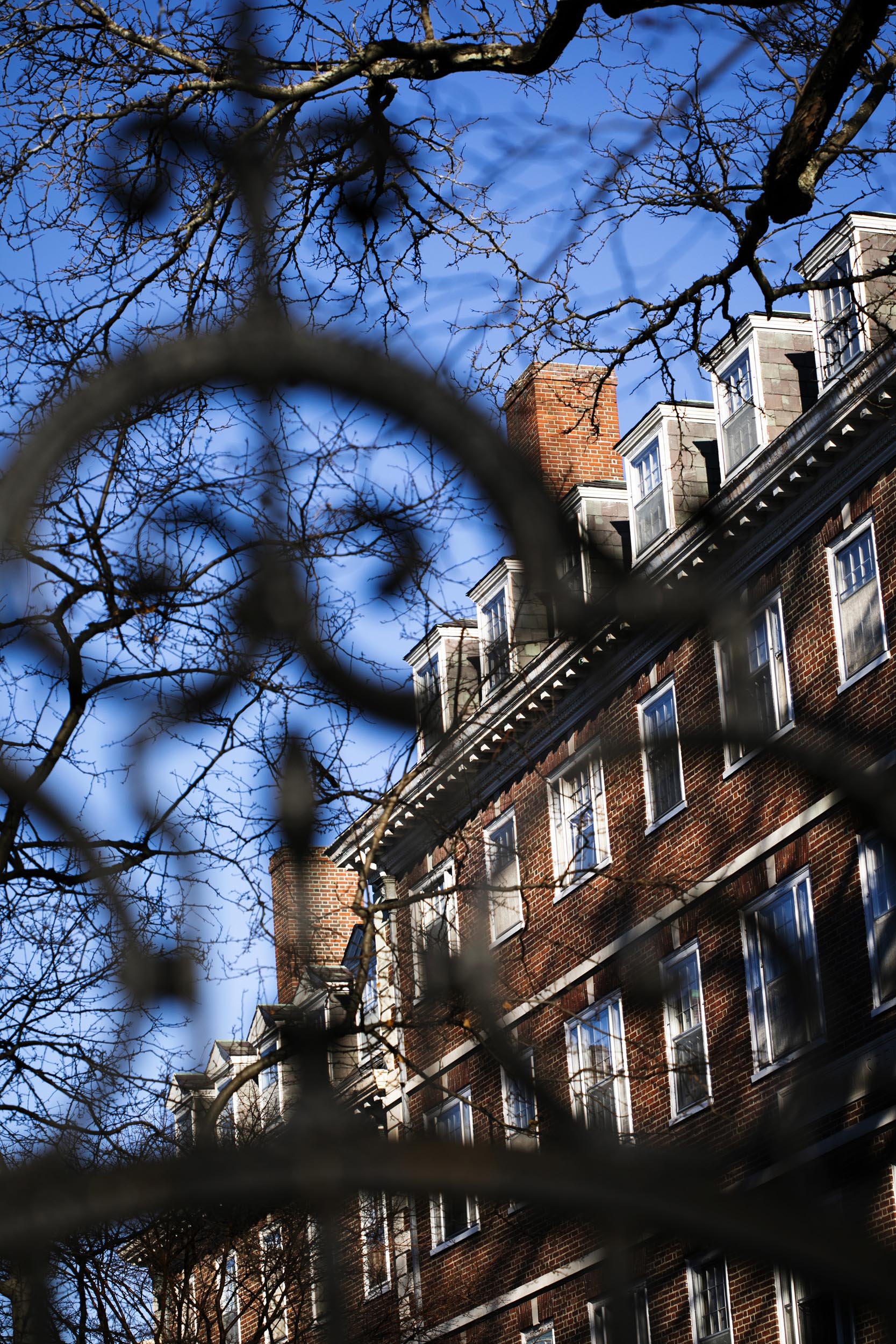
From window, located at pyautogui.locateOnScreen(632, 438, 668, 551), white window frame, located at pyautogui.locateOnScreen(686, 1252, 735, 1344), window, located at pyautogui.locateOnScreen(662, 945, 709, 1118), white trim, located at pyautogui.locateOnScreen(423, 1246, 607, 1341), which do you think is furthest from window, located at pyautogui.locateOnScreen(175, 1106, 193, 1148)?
window, located at pyautogui.locateOnScreen(632, 438, 668, 551)

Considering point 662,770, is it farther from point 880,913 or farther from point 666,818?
point 880,913

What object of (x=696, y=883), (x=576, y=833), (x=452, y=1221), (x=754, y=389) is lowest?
(x=696, y=883)

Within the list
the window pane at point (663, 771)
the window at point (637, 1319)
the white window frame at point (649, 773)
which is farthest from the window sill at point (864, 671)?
the window at point (637, 1319)

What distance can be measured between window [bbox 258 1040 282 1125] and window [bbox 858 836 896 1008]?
5.53 metres

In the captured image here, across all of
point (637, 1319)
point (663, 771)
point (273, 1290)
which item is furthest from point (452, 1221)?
point (663, 771)

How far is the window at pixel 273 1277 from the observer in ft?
55.7

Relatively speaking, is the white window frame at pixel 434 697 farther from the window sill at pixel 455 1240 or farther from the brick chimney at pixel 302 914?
the window sill at pixel 455 1240

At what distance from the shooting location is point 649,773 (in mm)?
20000

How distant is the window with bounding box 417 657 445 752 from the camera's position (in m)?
5.61

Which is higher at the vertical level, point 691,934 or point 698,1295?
point 691,934

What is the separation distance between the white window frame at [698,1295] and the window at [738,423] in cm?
888

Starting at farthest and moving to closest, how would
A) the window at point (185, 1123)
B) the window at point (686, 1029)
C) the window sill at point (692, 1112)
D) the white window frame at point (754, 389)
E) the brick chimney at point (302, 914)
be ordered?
the white window frame at point (754, 389) → the window at point (686, 1029) → the window sill at point (692, 1112) → the window at point (185, 1123) → the brick chimney at point (302, 914)

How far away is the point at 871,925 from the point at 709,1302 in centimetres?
458

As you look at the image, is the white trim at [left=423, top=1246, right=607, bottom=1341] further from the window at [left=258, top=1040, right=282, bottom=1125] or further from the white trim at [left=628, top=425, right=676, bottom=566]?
A: the white trim at [left=628, top=425, right=676, bottom=566]
